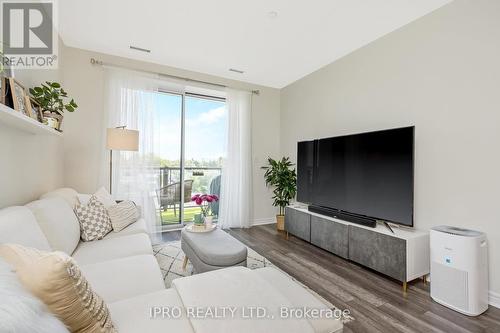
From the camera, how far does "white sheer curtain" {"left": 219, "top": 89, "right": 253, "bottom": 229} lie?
4168 mm

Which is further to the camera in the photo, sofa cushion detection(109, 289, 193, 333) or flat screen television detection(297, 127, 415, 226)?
flat screen television detection(297, 127, 415, 226)

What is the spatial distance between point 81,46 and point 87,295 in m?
3.62

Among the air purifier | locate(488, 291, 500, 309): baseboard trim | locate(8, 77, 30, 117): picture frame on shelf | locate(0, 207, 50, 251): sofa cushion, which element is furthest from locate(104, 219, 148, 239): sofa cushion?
locate(488, 291, 500, 309): baseboard trim

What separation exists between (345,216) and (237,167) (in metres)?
2.11

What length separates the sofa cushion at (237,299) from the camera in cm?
94

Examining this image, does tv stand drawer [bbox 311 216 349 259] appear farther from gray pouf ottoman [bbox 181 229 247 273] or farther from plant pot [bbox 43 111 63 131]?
plant pot [bbox 43 111 63 131]

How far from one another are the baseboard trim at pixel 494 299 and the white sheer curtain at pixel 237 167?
313 centimetres

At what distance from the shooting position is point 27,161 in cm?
202

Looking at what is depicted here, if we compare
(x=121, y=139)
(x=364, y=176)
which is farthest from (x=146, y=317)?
(x=364, y=176)

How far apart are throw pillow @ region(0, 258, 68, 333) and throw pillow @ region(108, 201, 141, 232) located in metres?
1.82

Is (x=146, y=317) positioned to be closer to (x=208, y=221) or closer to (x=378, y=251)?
(x=208, y=221)

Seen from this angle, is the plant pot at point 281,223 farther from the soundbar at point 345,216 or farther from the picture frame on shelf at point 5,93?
the picture frame on shelf at point 5,93

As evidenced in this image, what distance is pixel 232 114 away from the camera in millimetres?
4180

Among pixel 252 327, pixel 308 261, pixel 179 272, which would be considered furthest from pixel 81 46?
pixel 308 261
